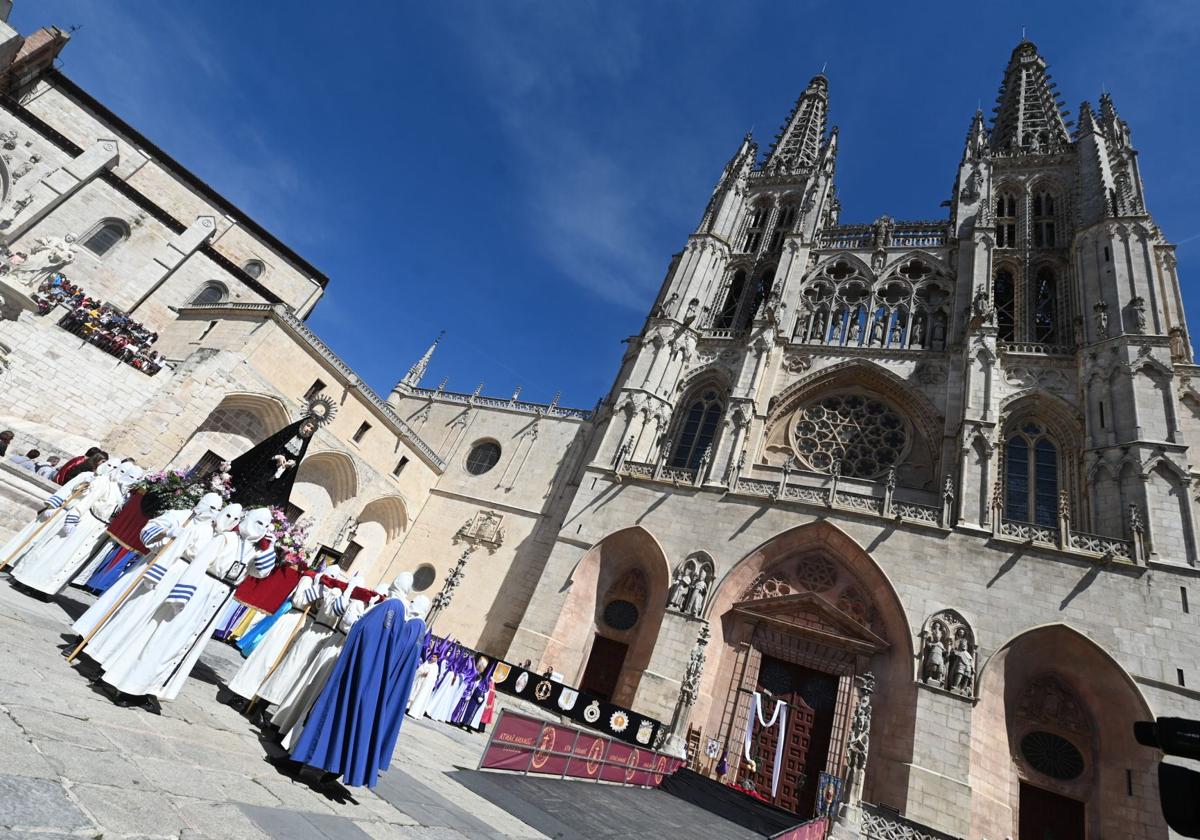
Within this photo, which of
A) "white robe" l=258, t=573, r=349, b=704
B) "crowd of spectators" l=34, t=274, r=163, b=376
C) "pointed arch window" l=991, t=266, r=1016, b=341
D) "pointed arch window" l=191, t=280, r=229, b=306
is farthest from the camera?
"pointed arch window" l=191, t=280, r=229, b=306

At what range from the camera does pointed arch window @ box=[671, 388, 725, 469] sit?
17.5m

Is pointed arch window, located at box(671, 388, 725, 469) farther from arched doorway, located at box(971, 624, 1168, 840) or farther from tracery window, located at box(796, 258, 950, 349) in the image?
arched doorway, located at box(971, 624, 1168, 840)

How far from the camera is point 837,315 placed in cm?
1955

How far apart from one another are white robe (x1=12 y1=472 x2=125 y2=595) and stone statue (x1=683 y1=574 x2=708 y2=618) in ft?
36.6

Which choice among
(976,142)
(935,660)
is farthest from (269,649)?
(976,142)

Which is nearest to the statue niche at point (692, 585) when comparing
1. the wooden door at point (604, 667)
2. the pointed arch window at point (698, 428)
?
the wooden door at point (604, 667)

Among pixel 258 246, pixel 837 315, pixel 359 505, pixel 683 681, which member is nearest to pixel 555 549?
pixel 683 681

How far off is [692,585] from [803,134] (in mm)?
25178

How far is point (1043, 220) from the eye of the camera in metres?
20.2

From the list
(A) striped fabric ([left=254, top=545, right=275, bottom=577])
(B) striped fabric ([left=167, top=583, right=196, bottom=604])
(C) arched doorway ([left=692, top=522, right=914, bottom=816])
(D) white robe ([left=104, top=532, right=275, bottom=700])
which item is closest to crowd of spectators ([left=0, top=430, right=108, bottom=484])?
(A) striped fabric ([left=254, top=545, right=275, bottom=577])

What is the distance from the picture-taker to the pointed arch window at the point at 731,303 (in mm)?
21156

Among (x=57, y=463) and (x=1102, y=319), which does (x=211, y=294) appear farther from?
(x=1102, y=319)

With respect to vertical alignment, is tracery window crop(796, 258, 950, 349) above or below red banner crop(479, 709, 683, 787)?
above

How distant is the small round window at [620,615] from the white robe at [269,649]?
10826 mm
